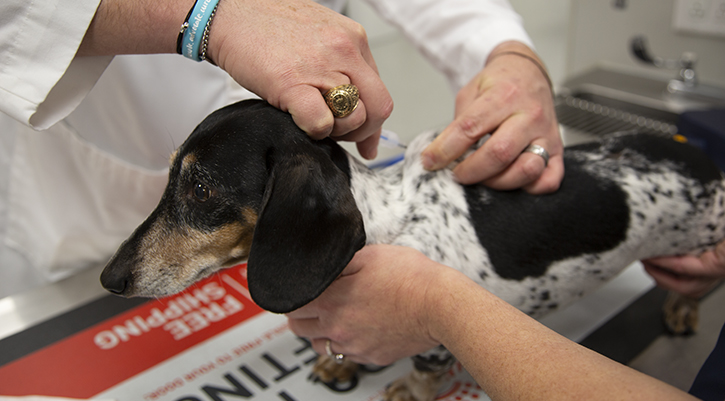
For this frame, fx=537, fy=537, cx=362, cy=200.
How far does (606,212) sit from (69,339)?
1.24 meters

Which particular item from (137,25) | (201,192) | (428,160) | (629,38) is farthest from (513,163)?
(629,38)

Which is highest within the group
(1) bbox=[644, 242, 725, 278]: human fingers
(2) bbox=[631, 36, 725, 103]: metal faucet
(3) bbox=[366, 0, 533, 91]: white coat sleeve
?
(3) bbox=[366, 0, 533, 91]: white coat sleeve

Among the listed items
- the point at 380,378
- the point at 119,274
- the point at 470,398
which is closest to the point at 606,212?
the point at 470,398

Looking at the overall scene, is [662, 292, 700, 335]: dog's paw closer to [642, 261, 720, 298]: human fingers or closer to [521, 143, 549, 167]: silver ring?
[642, 261, 720, 298]: human fingers

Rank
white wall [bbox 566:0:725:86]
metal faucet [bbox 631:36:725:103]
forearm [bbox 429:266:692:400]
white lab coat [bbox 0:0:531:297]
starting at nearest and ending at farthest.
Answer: forearm [bbox 429:266:692:400] → white lab coat [bbox 0:0:531:297] → metal faucet [bbox 631:36:725:103] → white wall [bbox 566:0:725:86]

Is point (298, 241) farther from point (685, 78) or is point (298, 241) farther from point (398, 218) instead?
point (685, 78)

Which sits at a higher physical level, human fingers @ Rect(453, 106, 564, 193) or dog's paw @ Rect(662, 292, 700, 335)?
human fingers @ Rect(453, 106, 564, 193)

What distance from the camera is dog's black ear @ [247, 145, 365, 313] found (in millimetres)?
831

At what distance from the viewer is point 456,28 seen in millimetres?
1558

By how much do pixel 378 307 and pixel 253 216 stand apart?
271 mm

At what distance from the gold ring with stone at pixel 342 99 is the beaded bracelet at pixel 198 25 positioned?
0.22m

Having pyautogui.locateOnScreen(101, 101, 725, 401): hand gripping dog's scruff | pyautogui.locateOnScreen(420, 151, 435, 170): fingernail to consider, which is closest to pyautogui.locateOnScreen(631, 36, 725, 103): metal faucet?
pyautogui.locateOnScreen(101, 101, 725, 401): hand gripping dog's scruff

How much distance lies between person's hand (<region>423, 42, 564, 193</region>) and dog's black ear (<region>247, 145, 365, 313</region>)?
0.33 m

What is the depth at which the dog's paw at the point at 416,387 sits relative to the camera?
1.10 metres
